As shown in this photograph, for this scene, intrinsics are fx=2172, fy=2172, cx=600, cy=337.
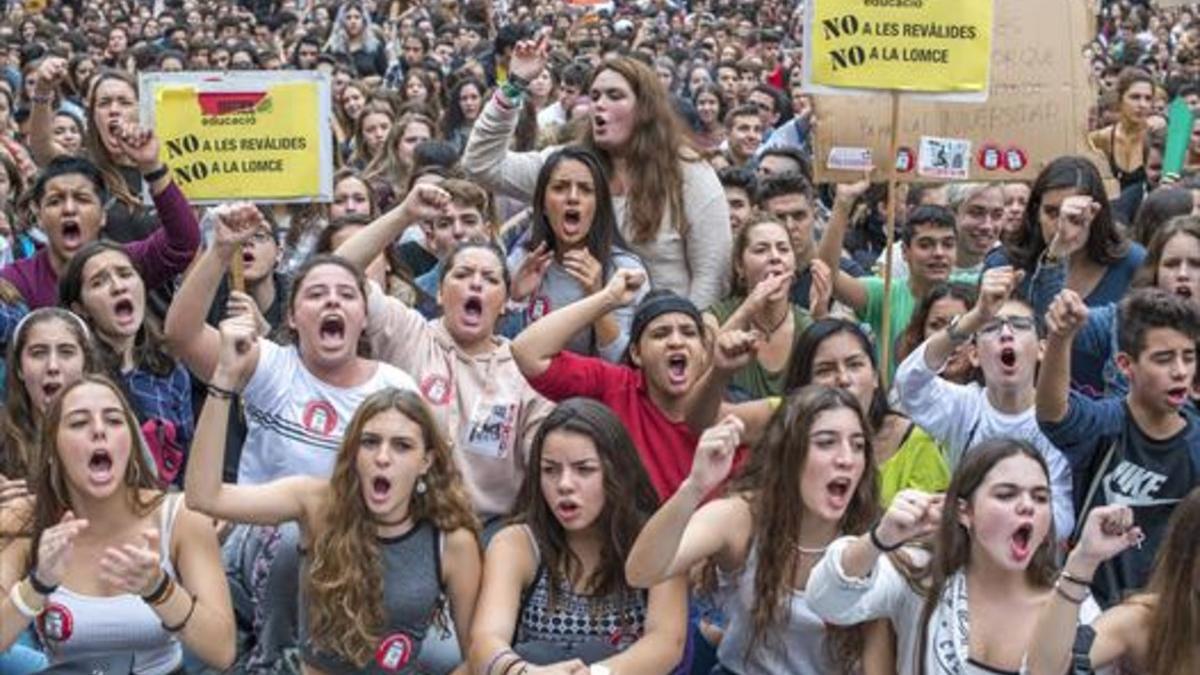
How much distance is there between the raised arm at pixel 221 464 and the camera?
5723 mm

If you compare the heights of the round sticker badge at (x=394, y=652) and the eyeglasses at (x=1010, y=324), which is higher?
the eyeglasses at (x=1010, y=324)

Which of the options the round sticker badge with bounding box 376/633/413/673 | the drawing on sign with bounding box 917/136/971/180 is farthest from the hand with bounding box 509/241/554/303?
the drawing on sign with bounding box 917/136/971/180

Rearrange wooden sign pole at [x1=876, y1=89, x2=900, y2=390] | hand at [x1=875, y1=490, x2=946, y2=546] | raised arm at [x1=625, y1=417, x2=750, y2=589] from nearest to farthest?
1. hand at [x1=875, y1=490, x2=946, y2=546]
2. raised arm at [x1=625, y1=417, x2=750, y2=589]
3. wooden sign pole at [x1=876, y1=89, x2=900, y2=390]

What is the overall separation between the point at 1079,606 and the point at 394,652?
1.88m

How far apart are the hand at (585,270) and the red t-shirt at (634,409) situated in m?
0.46

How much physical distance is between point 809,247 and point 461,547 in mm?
2747

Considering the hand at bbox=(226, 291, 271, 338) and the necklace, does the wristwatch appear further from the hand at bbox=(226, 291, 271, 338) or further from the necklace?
the hand at bbox=(226, 291, 271, 338)

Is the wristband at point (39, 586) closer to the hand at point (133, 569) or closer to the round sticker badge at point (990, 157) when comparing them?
the hand at point (133, 569)

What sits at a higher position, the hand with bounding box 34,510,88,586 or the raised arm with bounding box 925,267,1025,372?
the raised arm with bounding box 925,267,1025,372

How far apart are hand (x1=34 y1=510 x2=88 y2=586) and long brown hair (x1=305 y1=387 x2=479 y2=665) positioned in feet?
2.34

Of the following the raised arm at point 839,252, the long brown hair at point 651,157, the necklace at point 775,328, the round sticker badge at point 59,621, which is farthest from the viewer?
the raised arm at point 839,252

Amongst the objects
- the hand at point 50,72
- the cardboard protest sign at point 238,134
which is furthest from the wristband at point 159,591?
the hand at point 50,72

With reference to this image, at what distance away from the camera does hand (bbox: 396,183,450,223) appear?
6.69m

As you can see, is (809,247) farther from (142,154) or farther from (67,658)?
(67,658)
